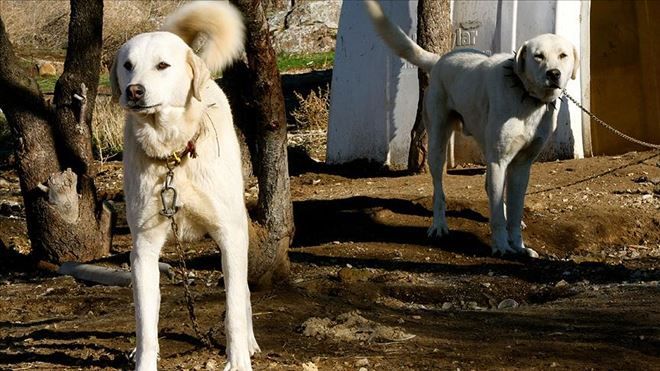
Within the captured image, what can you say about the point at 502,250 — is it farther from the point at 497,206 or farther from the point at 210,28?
the point at 210,28

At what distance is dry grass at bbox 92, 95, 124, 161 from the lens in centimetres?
1414

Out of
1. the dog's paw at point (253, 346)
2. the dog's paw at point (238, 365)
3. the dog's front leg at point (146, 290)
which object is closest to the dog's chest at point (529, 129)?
Answer: the dog's paw at point (253, 346)

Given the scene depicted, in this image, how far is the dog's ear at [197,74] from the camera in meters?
4.83

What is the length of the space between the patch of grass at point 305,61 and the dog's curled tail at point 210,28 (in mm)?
14719

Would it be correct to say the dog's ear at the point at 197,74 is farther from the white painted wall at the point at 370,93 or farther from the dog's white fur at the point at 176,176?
the white painted wall at the point at 370,93

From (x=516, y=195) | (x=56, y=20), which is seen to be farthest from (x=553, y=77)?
(x=56, y=20)

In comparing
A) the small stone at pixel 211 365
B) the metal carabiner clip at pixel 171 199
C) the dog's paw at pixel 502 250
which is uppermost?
the metal carabiner clip at pixel 171 199

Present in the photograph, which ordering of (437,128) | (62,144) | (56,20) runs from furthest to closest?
1. (56,20)
2. (437,128)
3. (62,144)

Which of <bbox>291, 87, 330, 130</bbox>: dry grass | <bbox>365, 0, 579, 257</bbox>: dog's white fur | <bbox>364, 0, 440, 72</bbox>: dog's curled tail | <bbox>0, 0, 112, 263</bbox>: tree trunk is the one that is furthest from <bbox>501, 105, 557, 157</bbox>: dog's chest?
<bbox>291, 87, 330, 130</bbox>: dry grass

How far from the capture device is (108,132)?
46.6 feet

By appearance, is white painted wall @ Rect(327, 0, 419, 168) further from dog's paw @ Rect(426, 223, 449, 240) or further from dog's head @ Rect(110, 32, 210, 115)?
dog's head @ Rect(110, 32, 210, 115)

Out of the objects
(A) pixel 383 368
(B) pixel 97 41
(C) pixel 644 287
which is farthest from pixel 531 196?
(A) pixel 383 368

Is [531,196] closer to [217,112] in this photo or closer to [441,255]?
[441,255]

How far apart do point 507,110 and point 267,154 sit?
111 inches
